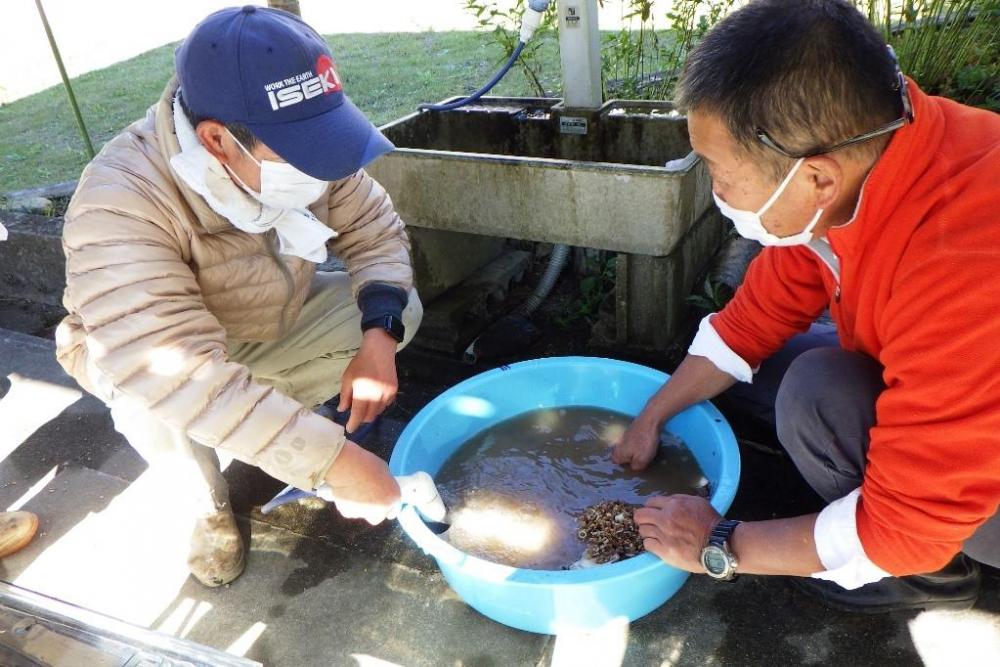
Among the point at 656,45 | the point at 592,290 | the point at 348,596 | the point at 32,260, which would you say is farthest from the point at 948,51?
the point at 32,260

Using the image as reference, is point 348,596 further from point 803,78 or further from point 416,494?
point 803,78

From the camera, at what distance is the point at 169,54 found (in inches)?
340

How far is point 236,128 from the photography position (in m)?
1.68

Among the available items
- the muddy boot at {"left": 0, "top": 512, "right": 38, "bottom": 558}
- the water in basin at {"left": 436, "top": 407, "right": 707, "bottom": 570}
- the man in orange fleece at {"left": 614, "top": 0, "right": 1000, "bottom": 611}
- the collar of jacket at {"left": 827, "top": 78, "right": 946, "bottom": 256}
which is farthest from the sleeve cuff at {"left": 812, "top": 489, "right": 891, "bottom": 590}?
the muddy boot at {"left": 0, "top": 512, "right": 38, "bottom": 558}

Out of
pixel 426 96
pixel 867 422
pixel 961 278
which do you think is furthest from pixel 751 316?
pixel 426 96

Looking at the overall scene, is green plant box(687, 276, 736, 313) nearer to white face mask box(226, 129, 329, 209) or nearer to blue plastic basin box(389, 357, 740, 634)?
blue plastic basin box(389, 357, 740, 634)

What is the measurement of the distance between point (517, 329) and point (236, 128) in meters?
1.75

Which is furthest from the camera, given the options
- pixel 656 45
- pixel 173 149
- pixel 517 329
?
pixel 656 45

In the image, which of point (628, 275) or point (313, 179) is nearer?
point (313, 179)

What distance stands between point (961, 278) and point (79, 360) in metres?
2.10

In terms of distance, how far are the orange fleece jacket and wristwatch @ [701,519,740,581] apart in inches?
11.2

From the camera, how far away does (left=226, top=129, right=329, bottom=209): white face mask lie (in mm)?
1758

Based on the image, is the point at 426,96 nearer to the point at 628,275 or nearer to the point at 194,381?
the point at 628,275

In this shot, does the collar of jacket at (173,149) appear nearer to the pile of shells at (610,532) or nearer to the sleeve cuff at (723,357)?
the pile of shells at (610,532)
